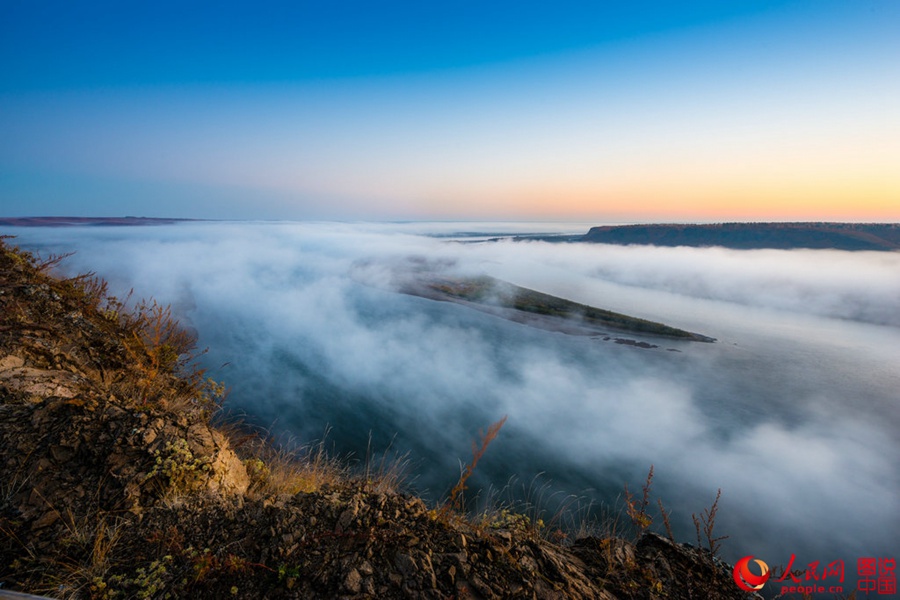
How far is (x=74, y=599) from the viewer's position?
7.19ft

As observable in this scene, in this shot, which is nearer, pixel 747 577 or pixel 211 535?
pixel 211 535

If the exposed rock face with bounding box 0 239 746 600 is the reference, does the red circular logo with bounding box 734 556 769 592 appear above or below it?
below

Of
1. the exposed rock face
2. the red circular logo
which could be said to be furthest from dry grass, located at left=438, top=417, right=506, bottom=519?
the red circular logo

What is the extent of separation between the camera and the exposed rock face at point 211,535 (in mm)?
2406

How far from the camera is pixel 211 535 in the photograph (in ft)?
9.04

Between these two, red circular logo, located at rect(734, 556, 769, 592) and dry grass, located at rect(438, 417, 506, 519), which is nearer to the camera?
dry grass, located at rect(438, 417, 506, 519)

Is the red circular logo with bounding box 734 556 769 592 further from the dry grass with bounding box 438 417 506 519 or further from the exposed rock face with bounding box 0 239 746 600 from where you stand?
the dry grass with bounding box 438 417 506 519

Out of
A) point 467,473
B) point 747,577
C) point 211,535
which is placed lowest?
point 747,577

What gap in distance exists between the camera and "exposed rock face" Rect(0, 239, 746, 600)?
2406 mm

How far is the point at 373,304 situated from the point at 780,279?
7503 centimetres

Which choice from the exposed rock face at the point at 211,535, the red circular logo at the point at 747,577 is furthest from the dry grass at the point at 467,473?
the red circular logo at the point at 747,577

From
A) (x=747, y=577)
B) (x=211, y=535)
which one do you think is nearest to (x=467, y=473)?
(x=211, y=535)

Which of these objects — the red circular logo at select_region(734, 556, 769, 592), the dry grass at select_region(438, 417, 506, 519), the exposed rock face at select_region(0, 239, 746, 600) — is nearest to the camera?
the exposed rock face at select_region(0, 239, 746, 600)

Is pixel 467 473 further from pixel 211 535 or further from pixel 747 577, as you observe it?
pixel 747 577
